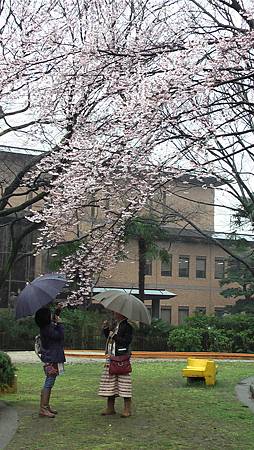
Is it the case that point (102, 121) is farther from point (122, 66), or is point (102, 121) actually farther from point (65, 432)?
point (65, 432)

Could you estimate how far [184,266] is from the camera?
46344mm

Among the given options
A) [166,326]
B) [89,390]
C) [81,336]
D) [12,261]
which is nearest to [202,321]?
[166,326]

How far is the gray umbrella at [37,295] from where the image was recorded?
7.91m

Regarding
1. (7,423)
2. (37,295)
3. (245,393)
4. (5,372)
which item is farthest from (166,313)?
(37,295)

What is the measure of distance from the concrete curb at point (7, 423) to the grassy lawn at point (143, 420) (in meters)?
0.09

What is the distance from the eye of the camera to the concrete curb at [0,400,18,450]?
7077 millimetres

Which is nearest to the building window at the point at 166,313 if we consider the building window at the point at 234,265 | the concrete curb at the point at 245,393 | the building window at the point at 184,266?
the building window at the point at 184,266

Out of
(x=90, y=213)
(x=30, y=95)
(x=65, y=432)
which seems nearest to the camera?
(x=65, y=432)

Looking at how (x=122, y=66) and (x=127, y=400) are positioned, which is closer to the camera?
(x=127, y=400)

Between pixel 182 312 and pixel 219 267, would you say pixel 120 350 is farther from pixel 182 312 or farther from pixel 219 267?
pixel 219 267

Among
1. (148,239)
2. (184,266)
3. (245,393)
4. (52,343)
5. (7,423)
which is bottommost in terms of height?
(245,393)

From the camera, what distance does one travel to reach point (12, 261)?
14.8m

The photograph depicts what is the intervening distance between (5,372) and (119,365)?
119 inches

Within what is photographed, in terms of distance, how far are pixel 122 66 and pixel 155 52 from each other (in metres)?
→ 0.67
